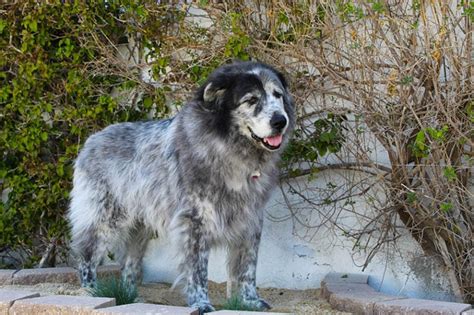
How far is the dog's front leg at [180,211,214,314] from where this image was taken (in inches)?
218

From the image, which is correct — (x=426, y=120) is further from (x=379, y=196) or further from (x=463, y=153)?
(x=379, y=196)

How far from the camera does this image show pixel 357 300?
17.9 ft

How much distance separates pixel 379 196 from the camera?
258 inches

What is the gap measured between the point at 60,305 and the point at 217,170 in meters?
1.28

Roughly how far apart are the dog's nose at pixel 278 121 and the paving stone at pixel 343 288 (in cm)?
131

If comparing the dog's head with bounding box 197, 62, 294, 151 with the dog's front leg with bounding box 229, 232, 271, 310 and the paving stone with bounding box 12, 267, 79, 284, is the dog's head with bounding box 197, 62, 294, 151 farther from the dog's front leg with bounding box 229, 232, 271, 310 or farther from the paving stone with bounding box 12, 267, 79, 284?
the paving stone with bounding box 12, 267, 79, 284

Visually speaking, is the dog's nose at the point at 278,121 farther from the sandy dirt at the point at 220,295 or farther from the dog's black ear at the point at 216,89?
the sandy dirt at the point at 220,295

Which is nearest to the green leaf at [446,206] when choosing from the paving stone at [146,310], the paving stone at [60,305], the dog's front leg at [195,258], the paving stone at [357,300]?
the paving stone at [357,300]

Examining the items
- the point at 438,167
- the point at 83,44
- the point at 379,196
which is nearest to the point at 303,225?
the point at 379,196

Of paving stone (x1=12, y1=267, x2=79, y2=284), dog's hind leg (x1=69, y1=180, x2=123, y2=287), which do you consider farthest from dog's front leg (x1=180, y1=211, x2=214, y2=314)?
paving stone (x1=12, y1=267, x2=79, y2=284)

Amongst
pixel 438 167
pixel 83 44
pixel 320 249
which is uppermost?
pixel 83 44

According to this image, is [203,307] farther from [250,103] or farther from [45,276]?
[45,276]

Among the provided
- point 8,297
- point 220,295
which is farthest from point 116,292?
point 220,295

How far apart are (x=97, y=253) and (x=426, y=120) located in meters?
2.53
